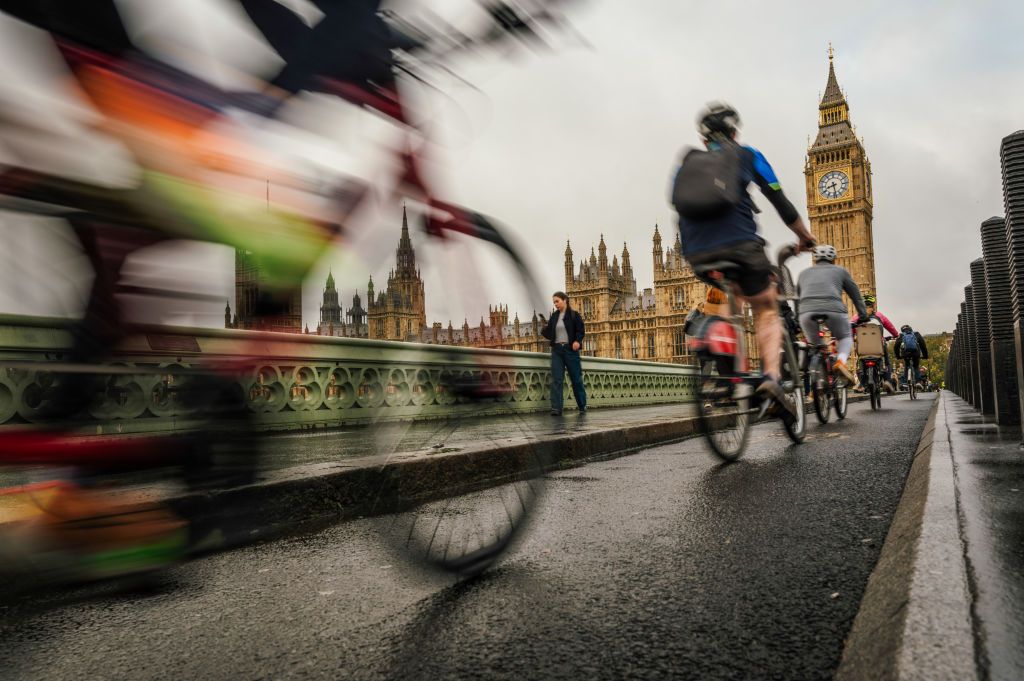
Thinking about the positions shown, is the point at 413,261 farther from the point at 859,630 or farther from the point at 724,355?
the point at 724,355

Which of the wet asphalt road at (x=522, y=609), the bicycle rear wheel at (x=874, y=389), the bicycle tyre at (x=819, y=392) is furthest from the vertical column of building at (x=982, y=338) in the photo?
the wet asphalt road at (x=522, y=609)

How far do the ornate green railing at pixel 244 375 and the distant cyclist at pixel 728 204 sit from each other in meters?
1.57

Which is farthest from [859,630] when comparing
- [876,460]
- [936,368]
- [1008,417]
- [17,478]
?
[936,368]

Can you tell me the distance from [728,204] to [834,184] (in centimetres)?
9677

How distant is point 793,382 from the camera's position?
5.20 m

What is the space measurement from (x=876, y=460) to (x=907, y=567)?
3.07 meters

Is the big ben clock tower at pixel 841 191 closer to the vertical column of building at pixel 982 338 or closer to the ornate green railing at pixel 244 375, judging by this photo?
the vertical column of building at pixel 982 338

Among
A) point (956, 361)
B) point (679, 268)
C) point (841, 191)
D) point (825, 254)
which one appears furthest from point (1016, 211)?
point (841, 191)

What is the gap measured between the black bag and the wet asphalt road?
165cm

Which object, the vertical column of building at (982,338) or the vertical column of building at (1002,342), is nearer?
the vertical column of building at (1002,342)

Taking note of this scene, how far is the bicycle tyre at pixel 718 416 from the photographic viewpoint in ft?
14.1

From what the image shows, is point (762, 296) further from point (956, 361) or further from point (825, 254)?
point (956, 361)

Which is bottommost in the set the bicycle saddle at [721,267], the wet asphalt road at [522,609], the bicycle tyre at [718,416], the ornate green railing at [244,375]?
the wet asphalt road at [522,609]

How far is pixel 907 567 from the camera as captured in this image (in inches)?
63.3
